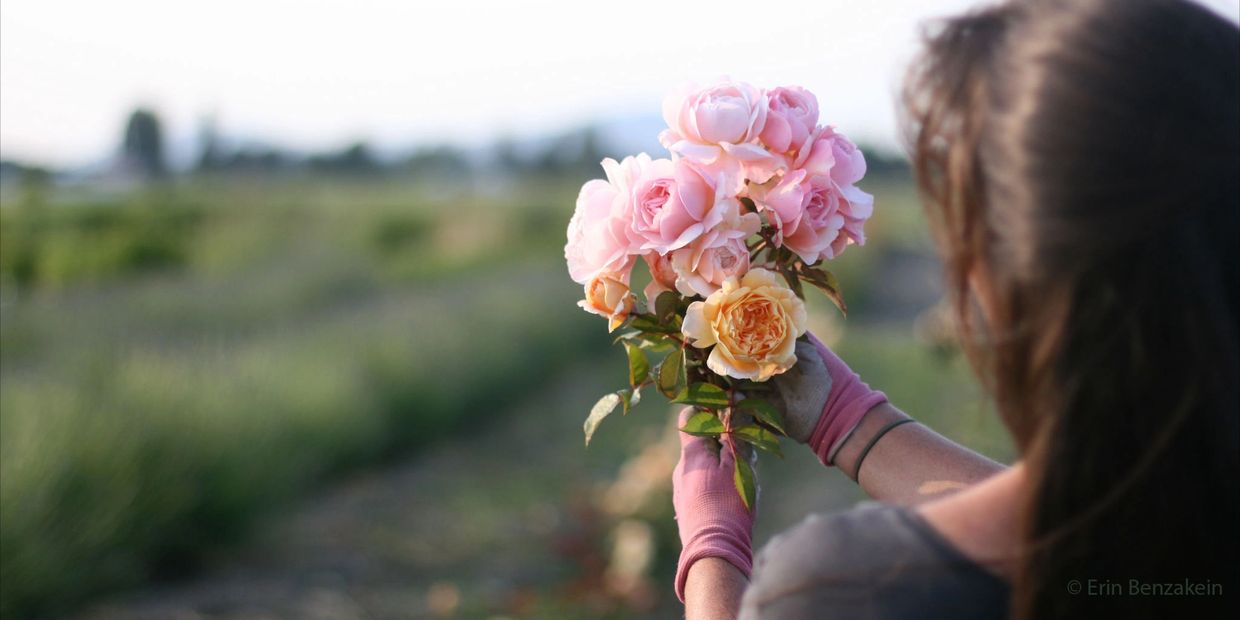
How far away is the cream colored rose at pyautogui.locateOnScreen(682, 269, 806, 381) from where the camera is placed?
58.3 inches

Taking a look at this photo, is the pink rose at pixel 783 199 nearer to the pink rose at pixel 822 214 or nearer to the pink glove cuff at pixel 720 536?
the pink rose at pixel 822 214

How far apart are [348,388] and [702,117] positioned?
5.76 m

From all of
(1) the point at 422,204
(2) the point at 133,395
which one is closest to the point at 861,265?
(1) the point at 422,204

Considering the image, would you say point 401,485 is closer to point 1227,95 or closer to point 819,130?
point 819,130

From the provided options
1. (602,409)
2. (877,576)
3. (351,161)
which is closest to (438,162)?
(351,161)

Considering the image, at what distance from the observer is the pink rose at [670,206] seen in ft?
4.87

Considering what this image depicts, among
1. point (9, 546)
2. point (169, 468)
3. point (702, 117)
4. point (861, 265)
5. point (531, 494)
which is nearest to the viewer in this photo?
point (702, 117)

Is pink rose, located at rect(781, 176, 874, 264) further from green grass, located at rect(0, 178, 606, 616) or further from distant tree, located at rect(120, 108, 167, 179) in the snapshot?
distant tree, located at rect(120, 108, 167, 179)

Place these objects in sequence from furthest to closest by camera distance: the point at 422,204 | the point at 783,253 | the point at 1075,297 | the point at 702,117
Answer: the point at 422,204, the point at 783,253, the point at 702,117, the point at 1075,297

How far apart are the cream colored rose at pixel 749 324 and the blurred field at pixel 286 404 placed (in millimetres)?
328

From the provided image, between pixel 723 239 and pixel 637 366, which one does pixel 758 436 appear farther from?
pixel 723 239

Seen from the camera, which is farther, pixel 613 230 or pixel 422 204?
pixel 422 204

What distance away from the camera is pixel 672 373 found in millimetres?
1618

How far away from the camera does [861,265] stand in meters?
19.0
